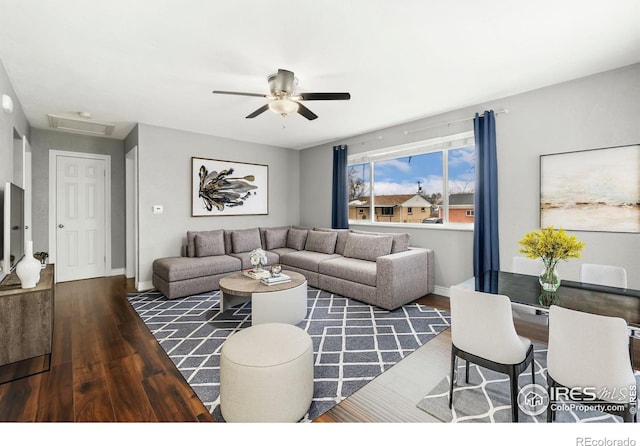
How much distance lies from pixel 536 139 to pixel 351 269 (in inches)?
99.5

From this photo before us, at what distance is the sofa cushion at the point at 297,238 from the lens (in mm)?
5469

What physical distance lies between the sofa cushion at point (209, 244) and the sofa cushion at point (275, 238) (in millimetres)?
877

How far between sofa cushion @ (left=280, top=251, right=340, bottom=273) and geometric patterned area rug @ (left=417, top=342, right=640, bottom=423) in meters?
2.52

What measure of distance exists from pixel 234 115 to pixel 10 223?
2.58 meters

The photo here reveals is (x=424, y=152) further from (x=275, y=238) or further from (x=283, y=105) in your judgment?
(x=275, y=238)

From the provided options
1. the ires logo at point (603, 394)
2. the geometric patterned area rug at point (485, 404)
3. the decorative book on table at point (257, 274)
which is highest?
the decorative book on table at point (257, 274)

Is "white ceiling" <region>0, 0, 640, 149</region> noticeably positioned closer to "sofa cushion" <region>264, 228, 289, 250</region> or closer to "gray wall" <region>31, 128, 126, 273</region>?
"gray wall" <region>31, 128, 126, 273</region>

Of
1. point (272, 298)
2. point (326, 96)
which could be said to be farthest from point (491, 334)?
point (326, 96)

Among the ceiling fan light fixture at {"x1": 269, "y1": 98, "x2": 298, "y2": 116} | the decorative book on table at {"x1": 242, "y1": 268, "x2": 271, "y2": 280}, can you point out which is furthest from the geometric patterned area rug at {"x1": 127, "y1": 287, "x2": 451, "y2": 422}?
the ceiling fan light fixture at {"x1": 269, "y1": 98, "x2": 298, "y2": 116}

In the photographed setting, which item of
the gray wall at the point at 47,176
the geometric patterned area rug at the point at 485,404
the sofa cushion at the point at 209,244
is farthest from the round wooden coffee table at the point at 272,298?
the gray wall at the point at 47,176

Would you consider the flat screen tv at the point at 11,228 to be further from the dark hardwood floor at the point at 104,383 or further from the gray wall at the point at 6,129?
the dark hardwood floor at the point at 104,383

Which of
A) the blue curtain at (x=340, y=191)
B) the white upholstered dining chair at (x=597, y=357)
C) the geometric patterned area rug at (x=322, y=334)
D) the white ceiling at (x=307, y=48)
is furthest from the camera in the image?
the blue curtain at (x=340, y=191)

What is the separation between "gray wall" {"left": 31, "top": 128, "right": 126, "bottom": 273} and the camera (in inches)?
185
